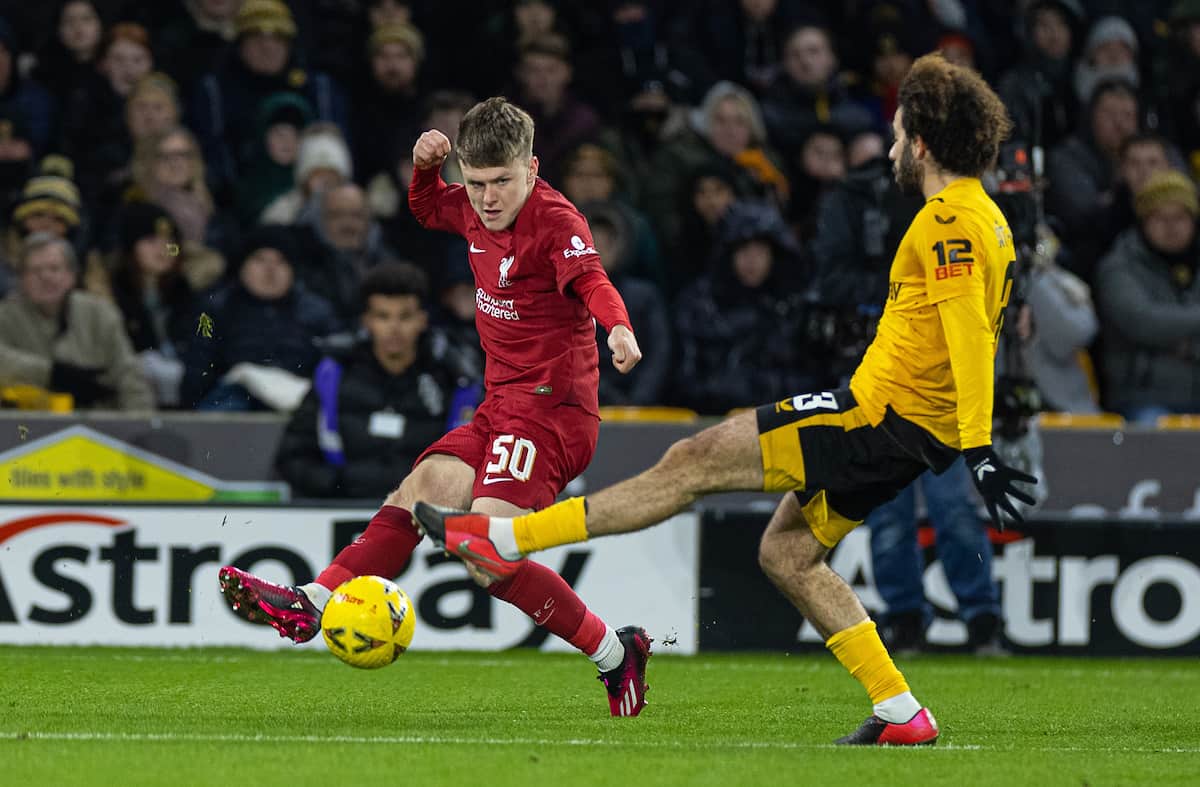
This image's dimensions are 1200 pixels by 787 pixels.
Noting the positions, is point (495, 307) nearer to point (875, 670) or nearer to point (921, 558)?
point (875, 670)

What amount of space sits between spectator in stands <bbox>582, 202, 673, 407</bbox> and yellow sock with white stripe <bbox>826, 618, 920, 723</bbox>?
5.21 m

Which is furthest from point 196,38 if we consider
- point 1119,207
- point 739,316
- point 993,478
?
point 993,478

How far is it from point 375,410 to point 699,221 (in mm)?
3266

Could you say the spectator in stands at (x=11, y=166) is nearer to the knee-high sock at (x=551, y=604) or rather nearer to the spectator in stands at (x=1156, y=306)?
the knee-high sock at (x=551, y=604)

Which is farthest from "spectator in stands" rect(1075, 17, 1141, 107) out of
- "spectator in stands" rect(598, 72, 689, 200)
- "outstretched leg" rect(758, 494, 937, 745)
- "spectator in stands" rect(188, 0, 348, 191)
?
"outstretched leg" rect(758, 494, 937, 745)

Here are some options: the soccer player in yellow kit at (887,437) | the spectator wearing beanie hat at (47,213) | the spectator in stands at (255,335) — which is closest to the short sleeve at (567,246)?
the soccer player in yellow kit at (887,437)

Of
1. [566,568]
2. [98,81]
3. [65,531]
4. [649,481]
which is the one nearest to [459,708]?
[649,481]

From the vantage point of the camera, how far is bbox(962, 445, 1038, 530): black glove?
6055mm

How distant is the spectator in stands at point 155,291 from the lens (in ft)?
36.7

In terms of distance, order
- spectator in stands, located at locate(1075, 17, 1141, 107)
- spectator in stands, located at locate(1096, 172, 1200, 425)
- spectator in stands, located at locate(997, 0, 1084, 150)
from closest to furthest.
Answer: spectator in stands, located at locate(1096, 172, 1200, 425), spectator in stands, located at locate(997, 0, 1084, 150), spectator in stands, located at locate(1075, 17, 1141, 107)

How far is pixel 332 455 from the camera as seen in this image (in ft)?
33.2

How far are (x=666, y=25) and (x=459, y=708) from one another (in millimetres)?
7985

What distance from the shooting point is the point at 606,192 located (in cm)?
1231

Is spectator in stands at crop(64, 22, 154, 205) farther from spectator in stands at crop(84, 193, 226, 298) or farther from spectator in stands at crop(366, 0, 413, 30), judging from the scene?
spectator in stands at crop(366, 0, 413, 30)
